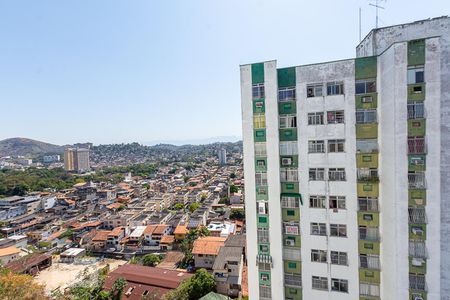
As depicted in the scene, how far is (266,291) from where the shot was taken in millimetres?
14266

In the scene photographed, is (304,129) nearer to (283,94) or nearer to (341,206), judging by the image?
(283,94)

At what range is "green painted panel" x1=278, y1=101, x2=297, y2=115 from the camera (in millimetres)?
13633

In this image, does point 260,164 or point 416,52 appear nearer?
point 416,52

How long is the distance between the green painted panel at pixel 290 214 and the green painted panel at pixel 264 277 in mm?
3050

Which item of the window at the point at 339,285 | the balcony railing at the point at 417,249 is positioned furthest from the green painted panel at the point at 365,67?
the window at the point at 339,285

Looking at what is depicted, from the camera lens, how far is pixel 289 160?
13875mm

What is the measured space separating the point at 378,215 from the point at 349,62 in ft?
24.7

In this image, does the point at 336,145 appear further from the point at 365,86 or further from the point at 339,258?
the point at 339,258

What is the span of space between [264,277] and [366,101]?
10395mm

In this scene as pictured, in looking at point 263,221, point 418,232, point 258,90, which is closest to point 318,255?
point 263,221

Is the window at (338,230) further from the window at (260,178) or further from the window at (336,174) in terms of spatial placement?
the window at (260,178)

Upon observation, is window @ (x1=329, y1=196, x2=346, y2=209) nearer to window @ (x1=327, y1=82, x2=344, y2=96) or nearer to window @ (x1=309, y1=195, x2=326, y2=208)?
window @ (x1=309, y1=195, x2=326, y2=208)

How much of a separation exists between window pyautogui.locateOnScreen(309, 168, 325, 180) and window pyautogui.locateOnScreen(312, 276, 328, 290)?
518 cm

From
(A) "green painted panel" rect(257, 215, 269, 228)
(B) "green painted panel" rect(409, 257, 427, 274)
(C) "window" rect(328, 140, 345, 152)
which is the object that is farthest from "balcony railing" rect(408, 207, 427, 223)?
(A) "green painted panel" rect(257, 215, 269, 228)
